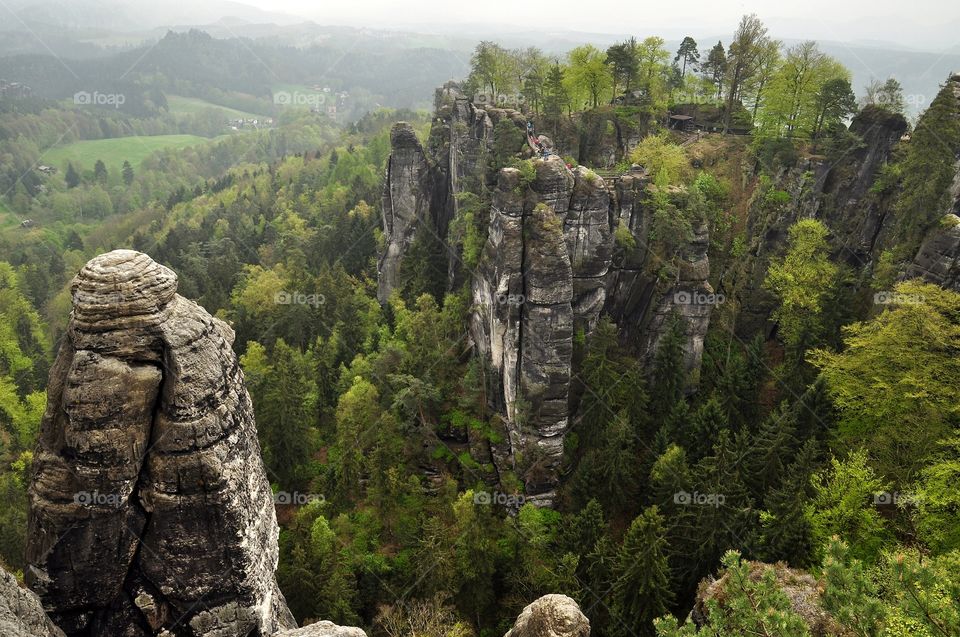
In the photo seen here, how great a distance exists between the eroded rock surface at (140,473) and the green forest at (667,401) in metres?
12.7

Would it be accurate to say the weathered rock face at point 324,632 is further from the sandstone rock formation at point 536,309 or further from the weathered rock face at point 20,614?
the sandstone rock formation at point 536,309

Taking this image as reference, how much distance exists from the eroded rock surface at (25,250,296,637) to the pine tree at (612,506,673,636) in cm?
2148

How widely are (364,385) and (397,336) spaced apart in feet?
36.2

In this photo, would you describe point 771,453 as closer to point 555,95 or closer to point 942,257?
point 942,257

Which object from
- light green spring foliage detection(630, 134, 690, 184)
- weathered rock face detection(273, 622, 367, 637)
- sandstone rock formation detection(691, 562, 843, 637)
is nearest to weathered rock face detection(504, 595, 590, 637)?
sandstone rock formation detection(691, 562, 843, 637)

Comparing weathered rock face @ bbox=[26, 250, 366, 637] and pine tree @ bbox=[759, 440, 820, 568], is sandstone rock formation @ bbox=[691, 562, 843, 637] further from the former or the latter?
weathered rock face @ bbox=[26, 250, 366, 637]

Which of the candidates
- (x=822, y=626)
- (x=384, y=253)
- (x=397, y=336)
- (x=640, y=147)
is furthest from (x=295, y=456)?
(x=640, y=147)

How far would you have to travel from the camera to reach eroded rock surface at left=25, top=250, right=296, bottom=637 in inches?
539

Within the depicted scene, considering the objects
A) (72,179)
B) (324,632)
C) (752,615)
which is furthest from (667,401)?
(72,179)

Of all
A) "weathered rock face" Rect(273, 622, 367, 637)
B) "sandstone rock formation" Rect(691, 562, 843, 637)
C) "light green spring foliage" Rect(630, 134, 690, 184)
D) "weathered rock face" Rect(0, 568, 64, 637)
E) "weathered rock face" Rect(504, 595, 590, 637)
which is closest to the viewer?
"weathered rock face" Rect(0, 568, 64, 637)

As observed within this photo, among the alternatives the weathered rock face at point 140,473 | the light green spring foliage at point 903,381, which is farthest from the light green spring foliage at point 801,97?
the weathered rock face at point 140,473

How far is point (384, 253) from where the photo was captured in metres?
68.4

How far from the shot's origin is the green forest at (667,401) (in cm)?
2834

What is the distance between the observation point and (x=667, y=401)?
4244 cm
